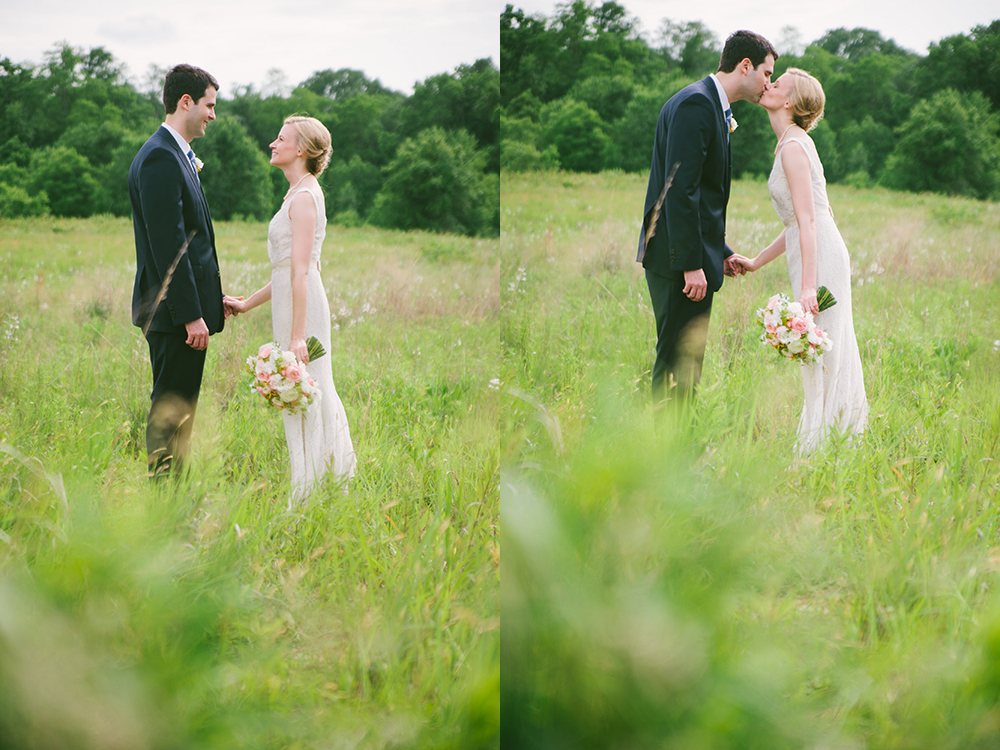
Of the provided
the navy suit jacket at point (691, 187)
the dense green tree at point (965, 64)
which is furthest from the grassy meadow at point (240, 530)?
the dense green tree at point (965, 64)

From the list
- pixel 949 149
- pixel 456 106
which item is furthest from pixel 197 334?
pixel 949 149

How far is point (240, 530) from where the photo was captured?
2049 millimetres

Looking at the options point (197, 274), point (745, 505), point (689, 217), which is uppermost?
point (689, 217)

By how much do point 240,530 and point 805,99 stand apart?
7.30ft

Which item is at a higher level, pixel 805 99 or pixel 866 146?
pixel 805 99

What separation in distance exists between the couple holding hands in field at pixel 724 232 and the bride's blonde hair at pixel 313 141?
108cm

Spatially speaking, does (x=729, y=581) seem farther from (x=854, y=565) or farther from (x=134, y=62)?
(x=134, y=62)

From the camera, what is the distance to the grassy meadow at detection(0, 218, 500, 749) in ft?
6.00

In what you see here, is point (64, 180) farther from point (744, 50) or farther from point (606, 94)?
point (744, 50)

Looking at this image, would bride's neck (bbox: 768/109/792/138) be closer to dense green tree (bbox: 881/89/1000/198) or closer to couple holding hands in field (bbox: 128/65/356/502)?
dense green tree (bbox: 881/89/1000/198)

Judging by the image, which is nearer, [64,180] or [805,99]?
[64,180]

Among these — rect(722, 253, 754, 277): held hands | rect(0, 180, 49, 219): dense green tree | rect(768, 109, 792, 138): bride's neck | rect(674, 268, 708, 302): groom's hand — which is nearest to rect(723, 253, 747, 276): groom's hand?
rect(722, 253, 754, 277): held hands

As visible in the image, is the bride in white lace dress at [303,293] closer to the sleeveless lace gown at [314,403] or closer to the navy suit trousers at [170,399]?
the sleeveless lace gown at [314,403]

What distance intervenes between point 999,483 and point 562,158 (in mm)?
1718
